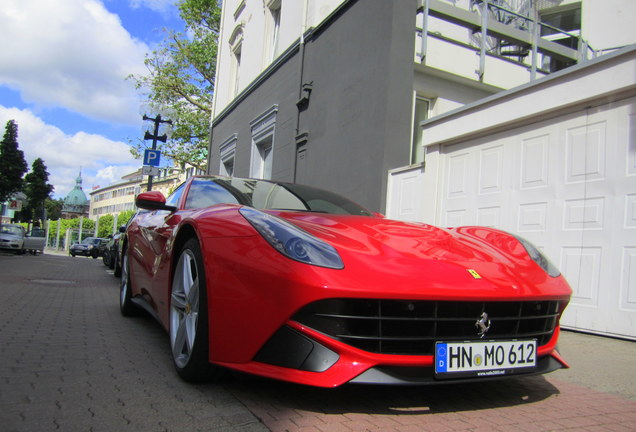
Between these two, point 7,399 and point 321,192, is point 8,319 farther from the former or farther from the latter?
point 321,192

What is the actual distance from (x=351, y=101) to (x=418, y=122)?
1323 mm

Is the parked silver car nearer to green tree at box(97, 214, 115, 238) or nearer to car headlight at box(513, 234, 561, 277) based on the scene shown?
car headlight at box(513, 234, 561, 277)

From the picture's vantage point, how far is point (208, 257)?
236 centimetres

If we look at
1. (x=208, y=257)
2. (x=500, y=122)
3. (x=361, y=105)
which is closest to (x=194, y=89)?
(x=361, y=105)

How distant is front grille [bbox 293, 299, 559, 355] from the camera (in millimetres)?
1916

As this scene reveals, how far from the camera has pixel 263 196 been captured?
3273mm

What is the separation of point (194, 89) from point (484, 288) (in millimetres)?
26042

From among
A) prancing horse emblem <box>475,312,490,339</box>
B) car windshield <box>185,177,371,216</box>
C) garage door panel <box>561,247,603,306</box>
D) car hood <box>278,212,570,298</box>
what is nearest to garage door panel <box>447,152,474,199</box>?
garage door panel <box>561,247,603,306</box>

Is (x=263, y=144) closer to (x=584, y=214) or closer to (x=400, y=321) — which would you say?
(x=584, y=214)

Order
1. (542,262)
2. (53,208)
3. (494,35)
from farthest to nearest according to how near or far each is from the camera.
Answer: (53,208), (494,35), (542,262)

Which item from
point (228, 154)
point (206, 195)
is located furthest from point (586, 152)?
point (228, 154)

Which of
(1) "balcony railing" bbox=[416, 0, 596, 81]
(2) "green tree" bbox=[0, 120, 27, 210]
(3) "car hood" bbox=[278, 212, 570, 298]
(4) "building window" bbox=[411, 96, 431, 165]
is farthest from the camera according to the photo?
(2) "green tree" bbox=[0, 120, 27, 210]

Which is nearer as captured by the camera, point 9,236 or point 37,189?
point 9,236

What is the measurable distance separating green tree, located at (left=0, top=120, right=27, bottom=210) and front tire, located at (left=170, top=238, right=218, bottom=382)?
95.0ft
